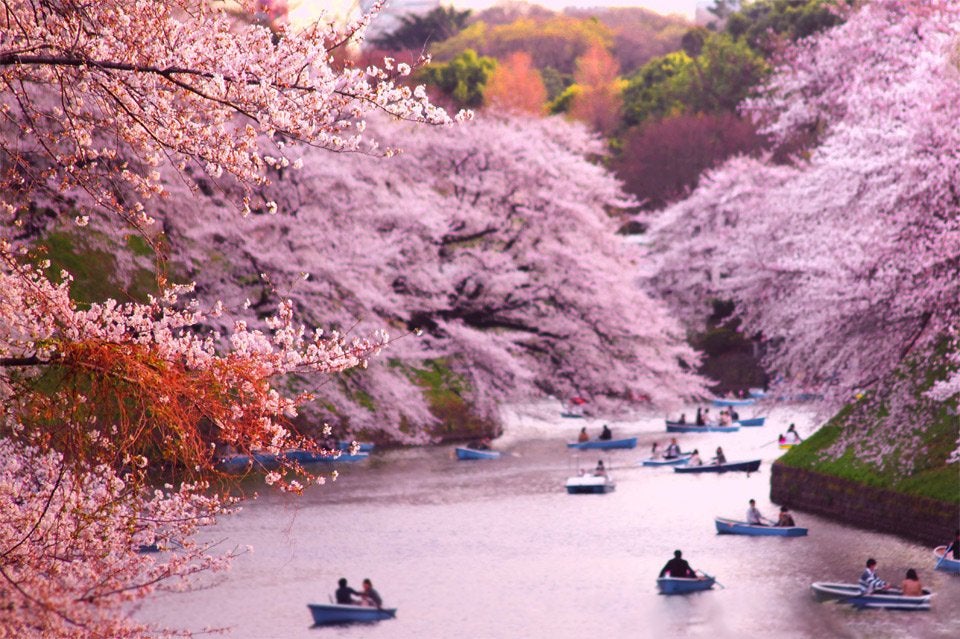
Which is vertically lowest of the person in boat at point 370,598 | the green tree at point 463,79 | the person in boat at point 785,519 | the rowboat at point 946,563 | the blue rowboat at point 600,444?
the person in boat at point 370,598

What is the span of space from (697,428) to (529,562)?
85.9 feet

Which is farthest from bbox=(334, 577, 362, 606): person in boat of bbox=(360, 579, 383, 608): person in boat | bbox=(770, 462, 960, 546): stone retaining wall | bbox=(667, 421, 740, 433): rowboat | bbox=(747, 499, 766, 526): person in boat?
bbox=(667, 421, 740, 433): rowboat

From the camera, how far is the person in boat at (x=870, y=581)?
957 inches

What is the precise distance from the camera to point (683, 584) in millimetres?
26281

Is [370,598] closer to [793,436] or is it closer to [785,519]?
[785,519]

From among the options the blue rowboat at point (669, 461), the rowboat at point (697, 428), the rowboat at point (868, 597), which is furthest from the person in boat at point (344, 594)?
the rowboat at point (697, 428)

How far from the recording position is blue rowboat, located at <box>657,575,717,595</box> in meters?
26.2

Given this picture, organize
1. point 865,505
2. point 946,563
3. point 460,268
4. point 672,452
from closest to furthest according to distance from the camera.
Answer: point 946,563 < point 865,505 < point 460,268 < point 672,452

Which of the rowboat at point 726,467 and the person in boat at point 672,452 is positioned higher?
the person in boat at point 672,452

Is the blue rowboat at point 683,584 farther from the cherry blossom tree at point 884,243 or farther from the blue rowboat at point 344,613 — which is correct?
the cherry blossom tree at point 884,243

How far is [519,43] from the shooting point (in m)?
150

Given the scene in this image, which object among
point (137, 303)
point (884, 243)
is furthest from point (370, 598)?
point (137, 303)

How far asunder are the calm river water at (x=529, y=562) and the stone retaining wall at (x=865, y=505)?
57cm

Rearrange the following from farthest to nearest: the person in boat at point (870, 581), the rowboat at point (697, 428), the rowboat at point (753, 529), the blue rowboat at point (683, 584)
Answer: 1. the rowboat at point (697, 428)
2. the rowboat at point (753, 529)
3. the blue rowboat at point (683, 584)
4. the person in boat at point (870, 581)
